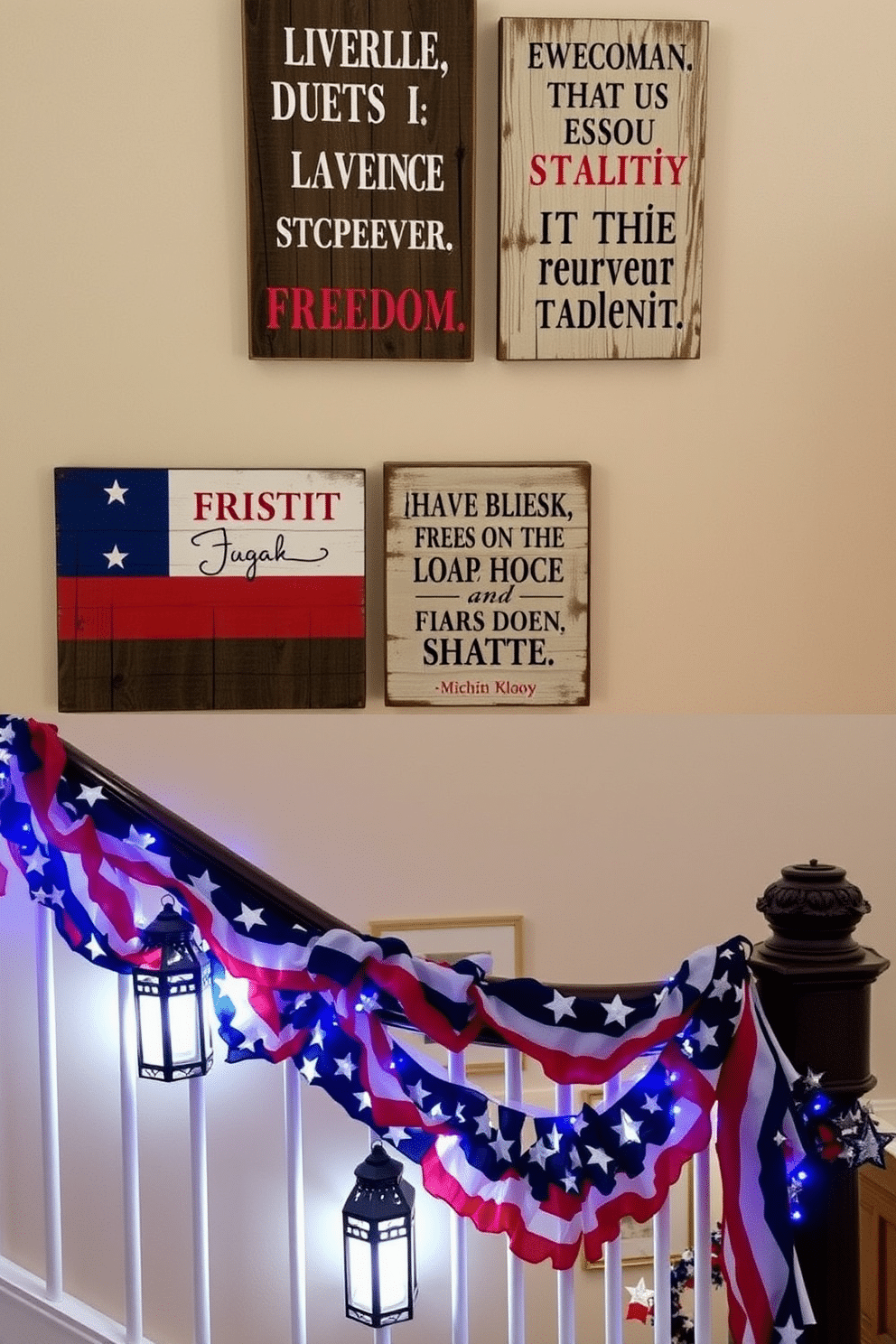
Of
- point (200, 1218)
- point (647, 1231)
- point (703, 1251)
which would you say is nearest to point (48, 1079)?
point (200, 1218)

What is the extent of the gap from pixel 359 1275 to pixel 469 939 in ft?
3.42

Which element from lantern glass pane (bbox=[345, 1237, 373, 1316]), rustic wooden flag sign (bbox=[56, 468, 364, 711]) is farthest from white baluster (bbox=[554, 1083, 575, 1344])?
rustic wooden flag sign (bbox=[56, 468, 364, 711])

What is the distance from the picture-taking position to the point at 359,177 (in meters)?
2.65

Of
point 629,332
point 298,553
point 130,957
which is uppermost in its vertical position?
point 629,332

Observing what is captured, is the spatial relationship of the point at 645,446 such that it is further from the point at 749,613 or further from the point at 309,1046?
the point at 309,1046

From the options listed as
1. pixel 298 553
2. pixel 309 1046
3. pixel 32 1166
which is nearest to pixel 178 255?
pixel 298 553

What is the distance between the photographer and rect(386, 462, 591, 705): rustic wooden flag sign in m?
2.70

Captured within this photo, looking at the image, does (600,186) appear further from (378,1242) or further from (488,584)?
(378,1242)

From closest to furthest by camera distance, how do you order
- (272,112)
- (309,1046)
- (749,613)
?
(309,1046)
(272,112)
(749,613)

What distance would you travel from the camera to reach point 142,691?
2.67m

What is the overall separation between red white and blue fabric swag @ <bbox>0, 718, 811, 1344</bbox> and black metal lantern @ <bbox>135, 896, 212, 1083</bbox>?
0.03 metres

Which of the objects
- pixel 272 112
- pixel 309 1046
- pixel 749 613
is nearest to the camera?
pixel 309 1046

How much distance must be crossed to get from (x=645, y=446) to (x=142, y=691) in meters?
1.13

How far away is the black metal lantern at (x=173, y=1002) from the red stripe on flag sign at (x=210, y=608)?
0.94 meters
